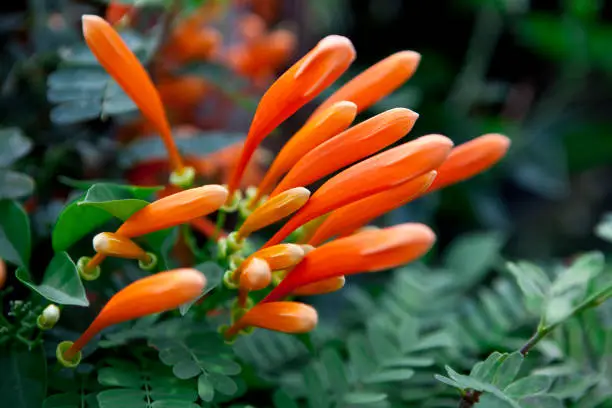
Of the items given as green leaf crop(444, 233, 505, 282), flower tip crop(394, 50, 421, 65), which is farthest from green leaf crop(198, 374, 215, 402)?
green leaf crop(444, 233, 505, 282)

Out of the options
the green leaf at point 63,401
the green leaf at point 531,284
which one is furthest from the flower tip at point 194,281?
the green leaf at point 531,284

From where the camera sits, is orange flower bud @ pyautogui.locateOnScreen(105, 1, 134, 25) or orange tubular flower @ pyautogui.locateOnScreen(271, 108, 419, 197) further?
orange flower bud @ pyautogui.locateOnScreen(105, 1, 134, 25)

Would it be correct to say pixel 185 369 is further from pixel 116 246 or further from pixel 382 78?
pixel 382 78

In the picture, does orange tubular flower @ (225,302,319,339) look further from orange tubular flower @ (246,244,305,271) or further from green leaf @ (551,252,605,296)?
green leaf @ (551,252,605,296)

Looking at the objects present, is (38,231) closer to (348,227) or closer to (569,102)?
(348,227)

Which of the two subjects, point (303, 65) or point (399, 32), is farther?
point (399, 32)

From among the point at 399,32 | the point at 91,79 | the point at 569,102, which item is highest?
the point at 91,79

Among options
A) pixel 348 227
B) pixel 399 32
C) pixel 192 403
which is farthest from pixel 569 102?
pixel 192 403

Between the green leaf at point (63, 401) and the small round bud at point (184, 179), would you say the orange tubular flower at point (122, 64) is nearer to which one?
the small round bud at point (184, 179)
